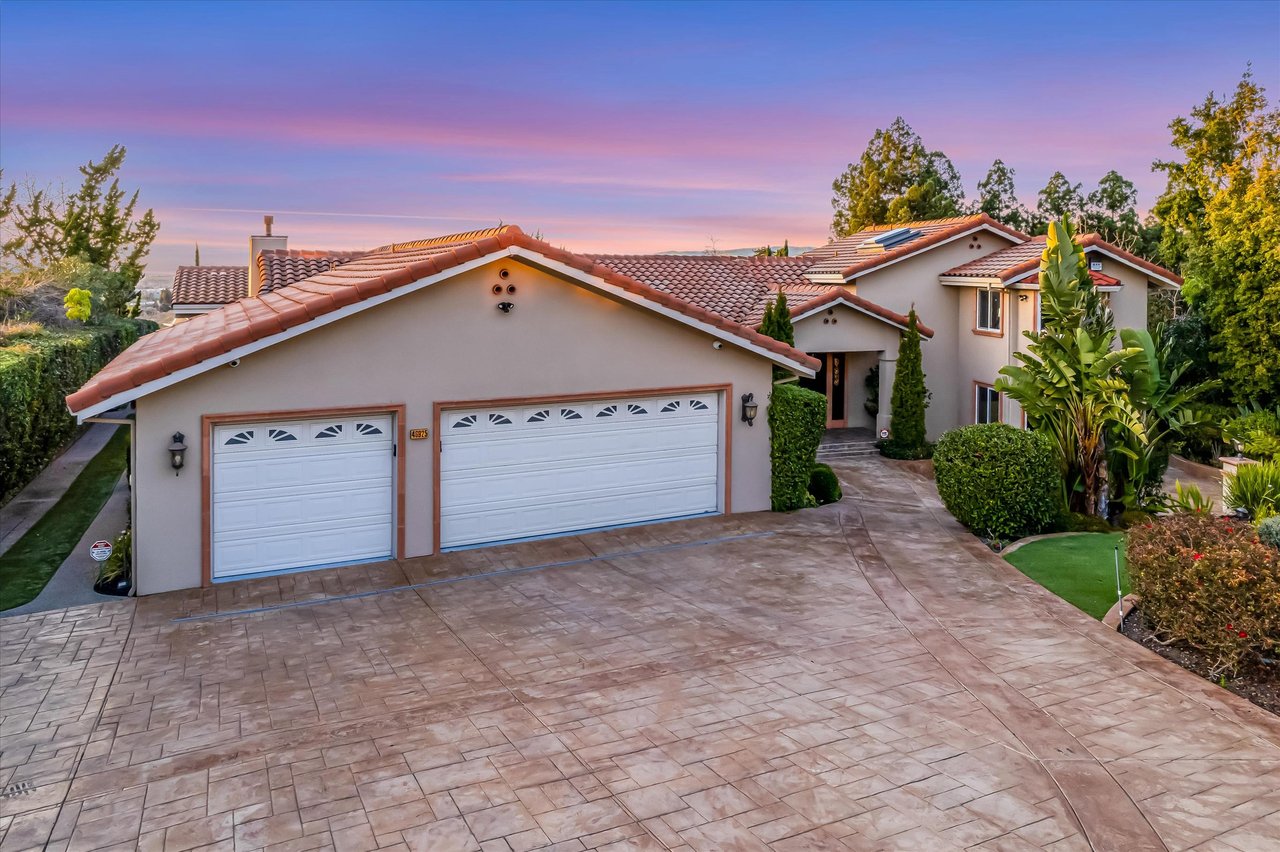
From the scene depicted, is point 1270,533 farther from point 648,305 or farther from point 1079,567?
point 648,305

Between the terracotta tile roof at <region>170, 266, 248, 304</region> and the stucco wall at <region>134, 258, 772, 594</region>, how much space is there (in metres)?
19.5

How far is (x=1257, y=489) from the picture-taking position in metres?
15.0

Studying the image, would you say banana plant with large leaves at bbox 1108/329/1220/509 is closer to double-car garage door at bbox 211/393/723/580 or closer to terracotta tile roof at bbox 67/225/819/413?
terracotta tile roof at bbox 67/225/819/413

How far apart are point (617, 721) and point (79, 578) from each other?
915cm

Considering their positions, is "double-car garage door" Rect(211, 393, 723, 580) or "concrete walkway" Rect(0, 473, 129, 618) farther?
"double-car garage door" Rect(211, 393, 723, 580)

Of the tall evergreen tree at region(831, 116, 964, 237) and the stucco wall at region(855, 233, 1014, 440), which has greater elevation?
the tall evergreen tree at region(831, 116, 964, 237)

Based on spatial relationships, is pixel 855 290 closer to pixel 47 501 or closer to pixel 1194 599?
pixel 1194 599

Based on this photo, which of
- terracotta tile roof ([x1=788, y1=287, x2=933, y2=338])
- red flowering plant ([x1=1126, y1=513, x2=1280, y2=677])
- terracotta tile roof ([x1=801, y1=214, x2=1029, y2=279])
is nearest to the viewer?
red flowering plant ([x1=1126, y1=513, x2=1280, y2=677])

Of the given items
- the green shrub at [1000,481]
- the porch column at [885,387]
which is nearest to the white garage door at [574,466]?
the green shrub at [1000,481]

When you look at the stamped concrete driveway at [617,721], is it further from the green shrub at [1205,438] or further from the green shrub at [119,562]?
the green shrub at [1205,438]

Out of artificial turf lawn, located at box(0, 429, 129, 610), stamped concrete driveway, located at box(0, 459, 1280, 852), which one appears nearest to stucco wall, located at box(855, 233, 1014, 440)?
stamped concrete driveway, located at box(0, 459, 1280, 852)

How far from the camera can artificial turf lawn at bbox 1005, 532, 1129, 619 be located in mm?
12796

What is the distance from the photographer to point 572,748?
328 inches

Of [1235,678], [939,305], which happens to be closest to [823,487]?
[1235,678]
